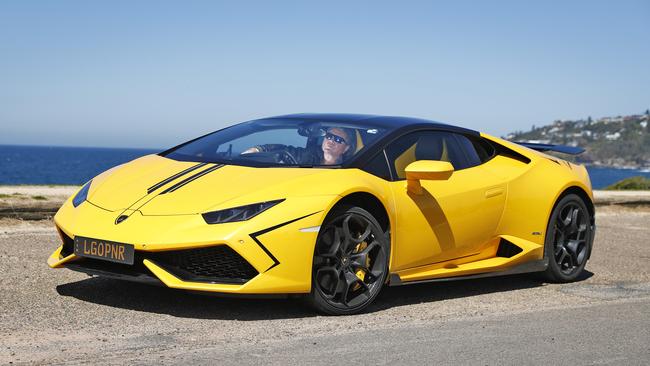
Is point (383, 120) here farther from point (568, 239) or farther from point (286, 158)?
point (568, 239)

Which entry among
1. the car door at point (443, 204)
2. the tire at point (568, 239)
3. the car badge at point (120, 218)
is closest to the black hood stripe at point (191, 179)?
the car badge at point (120, 218)

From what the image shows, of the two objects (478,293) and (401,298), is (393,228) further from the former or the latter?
(478,293)

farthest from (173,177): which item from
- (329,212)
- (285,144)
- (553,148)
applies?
(553,148)

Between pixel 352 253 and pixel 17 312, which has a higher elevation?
pixel 352 253

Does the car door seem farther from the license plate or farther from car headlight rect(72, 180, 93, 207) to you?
car headlight rect(72, 180, 93, 207)

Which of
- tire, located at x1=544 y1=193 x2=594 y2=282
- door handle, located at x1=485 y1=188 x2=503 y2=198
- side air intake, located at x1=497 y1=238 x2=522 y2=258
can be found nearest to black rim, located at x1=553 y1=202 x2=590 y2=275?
tire, located at x1=544 y1=193 x2=594 y2=282

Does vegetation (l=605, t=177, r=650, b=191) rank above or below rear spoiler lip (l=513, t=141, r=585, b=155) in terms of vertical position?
below

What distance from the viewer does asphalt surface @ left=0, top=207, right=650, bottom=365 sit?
4.43m

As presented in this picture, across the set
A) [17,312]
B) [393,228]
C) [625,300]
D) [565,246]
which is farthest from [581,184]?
[17,312]

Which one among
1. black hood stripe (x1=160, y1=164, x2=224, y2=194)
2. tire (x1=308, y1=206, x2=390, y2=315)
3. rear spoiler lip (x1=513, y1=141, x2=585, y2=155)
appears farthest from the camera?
rear spoiler lip (x1=513, y1=141, x2=585, y2=155)

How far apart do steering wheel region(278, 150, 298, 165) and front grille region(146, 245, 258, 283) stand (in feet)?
3.68

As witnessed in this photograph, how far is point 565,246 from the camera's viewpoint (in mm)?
7566

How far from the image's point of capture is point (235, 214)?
521cm

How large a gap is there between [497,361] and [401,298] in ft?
6.48
